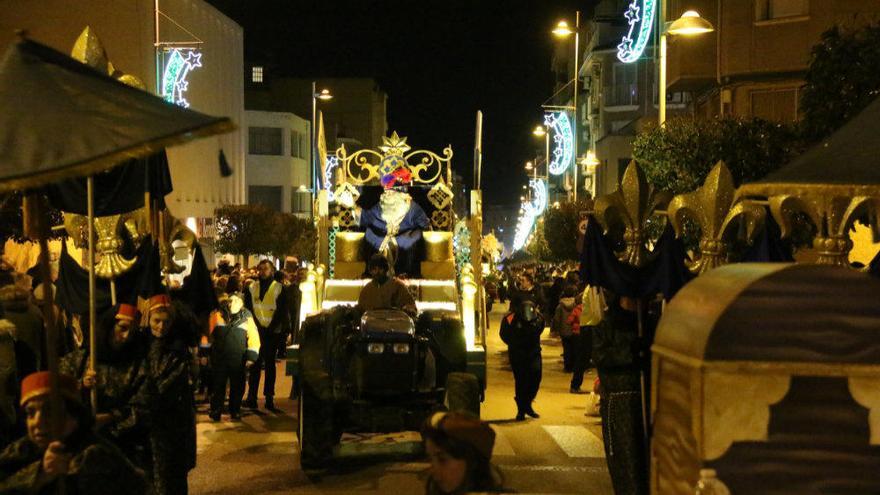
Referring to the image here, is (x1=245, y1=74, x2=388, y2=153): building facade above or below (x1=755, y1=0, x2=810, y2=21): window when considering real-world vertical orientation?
above

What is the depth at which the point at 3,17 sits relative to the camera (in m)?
37.6

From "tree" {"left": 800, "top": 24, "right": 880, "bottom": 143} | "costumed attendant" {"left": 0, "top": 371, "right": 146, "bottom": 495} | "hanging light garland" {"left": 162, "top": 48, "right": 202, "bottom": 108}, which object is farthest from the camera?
"hanging light garland" {"left": 162, "top": 48, "right": 202, "bottom": 108}

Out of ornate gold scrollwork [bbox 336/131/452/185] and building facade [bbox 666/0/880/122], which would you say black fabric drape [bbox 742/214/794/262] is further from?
building facade [bbox 666/0/880/122]

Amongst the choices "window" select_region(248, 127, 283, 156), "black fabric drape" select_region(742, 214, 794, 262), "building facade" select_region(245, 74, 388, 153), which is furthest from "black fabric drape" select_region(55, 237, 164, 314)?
"building facade" select_region(245, 74, 388, 153)

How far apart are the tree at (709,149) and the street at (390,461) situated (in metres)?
3.76

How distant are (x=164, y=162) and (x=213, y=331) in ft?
23.3

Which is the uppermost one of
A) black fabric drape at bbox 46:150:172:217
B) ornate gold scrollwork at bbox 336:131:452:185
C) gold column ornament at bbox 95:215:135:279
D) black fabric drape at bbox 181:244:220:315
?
ornate gold scrollwork at bbox 336:131:452:185

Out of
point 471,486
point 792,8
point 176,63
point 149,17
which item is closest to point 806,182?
point 471,486

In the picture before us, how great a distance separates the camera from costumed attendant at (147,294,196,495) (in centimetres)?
768

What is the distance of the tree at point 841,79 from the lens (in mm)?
12992

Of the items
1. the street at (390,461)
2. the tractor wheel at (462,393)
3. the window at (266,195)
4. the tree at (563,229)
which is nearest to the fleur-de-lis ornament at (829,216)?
the street at (390,461)

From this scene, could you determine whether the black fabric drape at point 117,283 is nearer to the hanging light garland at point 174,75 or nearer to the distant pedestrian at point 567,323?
the distant pedestrian at point 567,323

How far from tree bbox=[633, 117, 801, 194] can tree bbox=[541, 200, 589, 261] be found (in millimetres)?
19717

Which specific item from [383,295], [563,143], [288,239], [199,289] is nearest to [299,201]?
[563,143]
